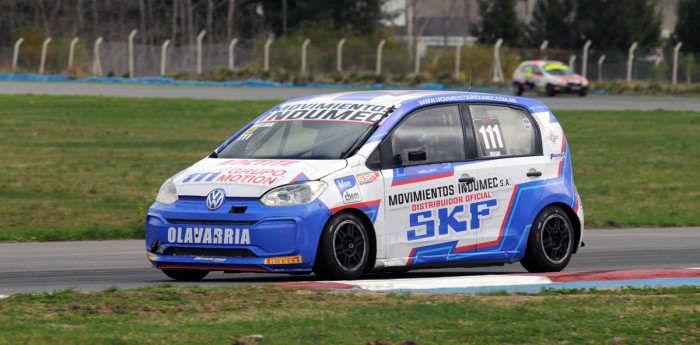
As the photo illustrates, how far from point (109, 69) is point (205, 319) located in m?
50.2

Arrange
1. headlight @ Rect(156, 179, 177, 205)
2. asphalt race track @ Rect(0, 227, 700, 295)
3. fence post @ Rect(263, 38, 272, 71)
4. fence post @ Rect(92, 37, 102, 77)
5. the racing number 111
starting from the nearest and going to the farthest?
headlight @ Rect(156, 179, 177, 205) < asphalt race track @ Rect(0, 227, 700, 295) < the racing number 111 < fence post @ Rect(92, 37, 102, 77) < fence post @ Rect(263, 38, 272, 71)

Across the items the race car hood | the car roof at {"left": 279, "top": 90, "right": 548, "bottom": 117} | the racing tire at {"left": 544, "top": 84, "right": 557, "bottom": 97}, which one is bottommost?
the racing tire at {"left": 544, "top": 84, "right": 557, "bottom": 97}

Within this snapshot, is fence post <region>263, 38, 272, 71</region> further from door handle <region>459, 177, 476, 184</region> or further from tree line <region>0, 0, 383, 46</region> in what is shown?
door handle <region>459, 177, 476, 184</region>

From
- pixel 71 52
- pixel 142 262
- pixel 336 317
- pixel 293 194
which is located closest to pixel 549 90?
pixel 71 52

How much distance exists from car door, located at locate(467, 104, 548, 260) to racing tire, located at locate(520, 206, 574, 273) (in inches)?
3.8

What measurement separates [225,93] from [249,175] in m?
32.3

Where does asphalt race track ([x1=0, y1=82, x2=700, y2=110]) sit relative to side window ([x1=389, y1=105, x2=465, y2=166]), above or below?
below

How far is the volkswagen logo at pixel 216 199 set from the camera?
33.9ft

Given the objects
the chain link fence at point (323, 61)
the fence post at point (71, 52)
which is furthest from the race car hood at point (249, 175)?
the fence post at point (71, 52)

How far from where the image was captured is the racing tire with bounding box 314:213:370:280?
1028 centimetres

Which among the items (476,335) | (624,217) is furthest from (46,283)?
(624,217)

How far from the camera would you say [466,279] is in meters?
10.4

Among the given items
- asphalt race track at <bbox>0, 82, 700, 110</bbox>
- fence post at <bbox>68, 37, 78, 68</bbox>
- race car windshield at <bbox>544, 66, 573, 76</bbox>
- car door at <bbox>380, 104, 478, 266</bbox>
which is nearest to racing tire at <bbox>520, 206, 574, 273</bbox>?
car door at <bbox>380, 104, 478, 266</bbox>

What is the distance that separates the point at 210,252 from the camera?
10414 millimetres
